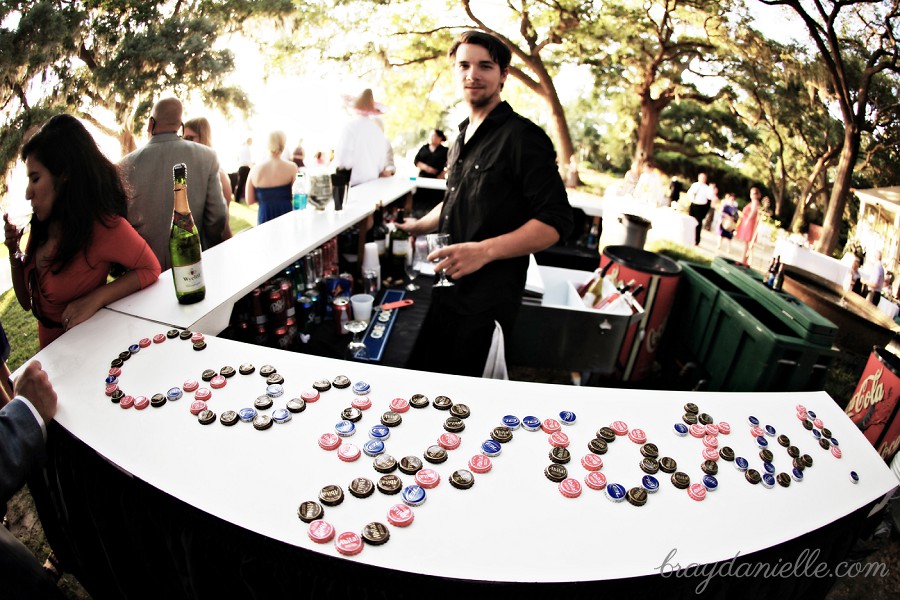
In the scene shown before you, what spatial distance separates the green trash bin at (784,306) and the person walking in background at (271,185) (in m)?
4.58

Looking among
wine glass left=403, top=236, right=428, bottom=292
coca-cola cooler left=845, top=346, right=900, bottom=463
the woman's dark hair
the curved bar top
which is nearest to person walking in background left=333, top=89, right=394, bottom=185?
wine glass left=403, top=236, right=428, bottom=292

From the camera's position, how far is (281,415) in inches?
52.9

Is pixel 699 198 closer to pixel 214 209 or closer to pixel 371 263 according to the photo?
pixel 371 263

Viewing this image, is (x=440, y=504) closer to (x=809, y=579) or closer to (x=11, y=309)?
(x=809, y=579)

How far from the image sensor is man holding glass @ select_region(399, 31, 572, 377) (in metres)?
2.12

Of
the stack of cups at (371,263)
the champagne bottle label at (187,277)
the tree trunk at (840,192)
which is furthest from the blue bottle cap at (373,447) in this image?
the tree trunk at (840,192)

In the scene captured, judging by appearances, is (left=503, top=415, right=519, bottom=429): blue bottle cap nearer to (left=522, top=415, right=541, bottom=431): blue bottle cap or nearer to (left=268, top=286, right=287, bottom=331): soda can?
(left=522, top=415, right=541, bottom=431): blue bottle cap

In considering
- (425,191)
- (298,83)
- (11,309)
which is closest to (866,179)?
(425,191)

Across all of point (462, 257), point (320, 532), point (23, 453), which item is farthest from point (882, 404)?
point (23, 453)

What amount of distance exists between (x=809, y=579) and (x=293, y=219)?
3.11 metres

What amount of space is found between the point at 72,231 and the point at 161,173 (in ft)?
5.44

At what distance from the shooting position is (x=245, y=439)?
1266 millimetres

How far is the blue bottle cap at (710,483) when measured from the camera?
125 centimetres
